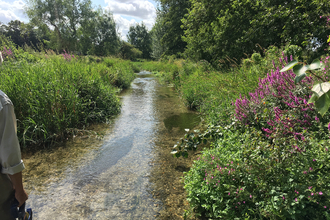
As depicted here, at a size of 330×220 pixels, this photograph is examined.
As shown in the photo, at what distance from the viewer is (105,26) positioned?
37.6m

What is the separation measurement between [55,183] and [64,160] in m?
0.72

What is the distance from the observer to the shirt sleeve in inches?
46.9

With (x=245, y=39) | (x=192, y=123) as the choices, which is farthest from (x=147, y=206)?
(x=245, y=39)

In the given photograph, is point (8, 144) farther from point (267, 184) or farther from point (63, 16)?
point (63, 16)

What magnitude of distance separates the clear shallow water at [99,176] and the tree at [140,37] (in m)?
58.5

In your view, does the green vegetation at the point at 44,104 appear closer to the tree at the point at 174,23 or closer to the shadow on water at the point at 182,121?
the shadow on water at the point at 182,121

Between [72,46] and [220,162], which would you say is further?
[72,46]

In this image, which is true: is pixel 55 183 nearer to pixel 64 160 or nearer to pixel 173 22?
pixel 64 160

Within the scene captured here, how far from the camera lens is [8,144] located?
1224mm

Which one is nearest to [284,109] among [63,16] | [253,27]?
[253,27]

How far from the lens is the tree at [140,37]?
60969mm

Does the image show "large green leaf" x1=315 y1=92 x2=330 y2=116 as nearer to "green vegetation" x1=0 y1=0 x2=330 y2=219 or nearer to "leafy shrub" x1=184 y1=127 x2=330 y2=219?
"green vegetation" x1=0 y1=0 x2=330 y2=219

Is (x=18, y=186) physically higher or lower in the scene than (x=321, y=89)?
lower

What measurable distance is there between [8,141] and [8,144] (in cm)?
2
